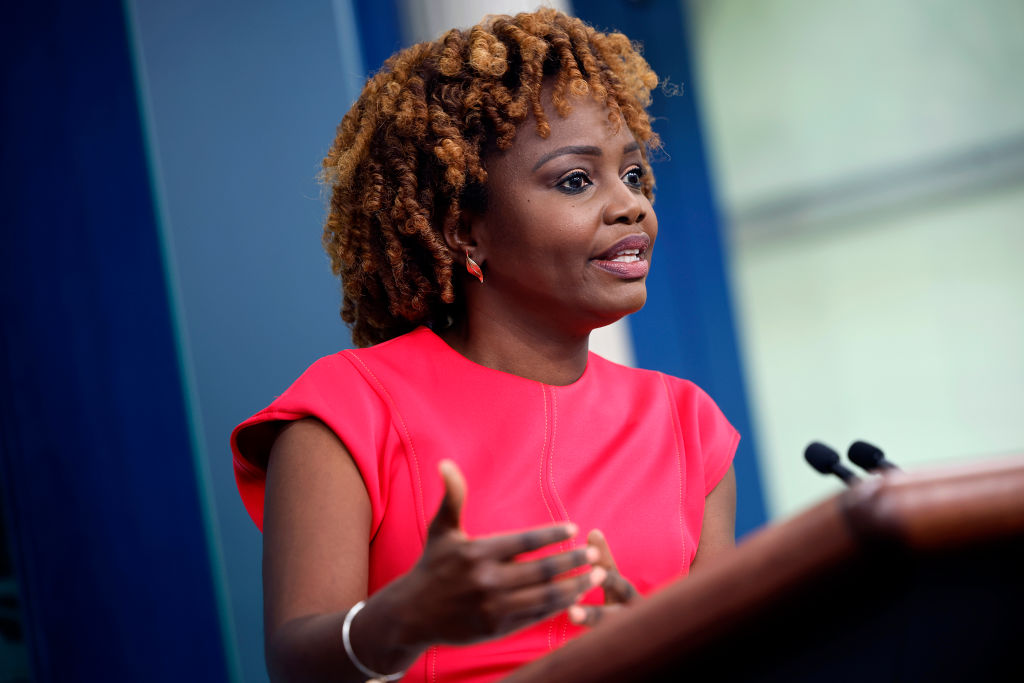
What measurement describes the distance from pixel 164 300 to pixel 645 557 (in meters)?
1.02

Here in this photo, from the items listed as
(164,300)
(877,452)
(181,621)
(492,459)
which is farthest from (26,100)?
(877,452)

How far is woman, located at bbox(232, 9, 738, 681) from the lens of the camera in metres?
1.19

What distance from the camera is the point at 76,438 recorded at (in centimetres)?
174

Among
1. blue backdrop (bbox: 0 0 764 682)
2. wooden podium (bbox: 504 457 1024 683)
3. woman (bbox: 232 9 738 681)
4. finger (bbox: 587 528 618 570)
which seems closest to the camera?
wooden podium (bbox: 504 457 1024 683)

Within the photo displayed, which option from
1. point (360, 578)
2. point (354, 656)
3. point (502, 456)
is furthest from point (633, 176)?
point (354, 656)

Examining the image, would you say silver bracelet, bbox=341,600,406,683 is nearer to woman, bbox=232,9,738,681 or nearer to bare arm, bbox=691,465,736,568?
woman, bbox=232,9,738,681

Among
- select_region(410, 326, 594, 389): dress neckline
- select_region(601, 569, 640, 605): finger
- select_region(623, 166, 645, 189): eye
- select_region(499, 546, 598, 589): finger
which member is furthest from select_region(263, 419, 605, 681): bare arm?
select_region(623, 166, 645, 189): eye

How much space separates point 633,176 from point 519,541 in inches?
35.9

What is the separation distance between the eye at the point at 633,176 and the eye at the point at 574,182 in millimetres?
95

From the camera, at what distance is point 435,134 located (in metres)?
1.46

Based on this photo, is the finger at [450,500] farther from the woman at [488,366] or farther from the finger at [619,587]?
the woman at [488,366]

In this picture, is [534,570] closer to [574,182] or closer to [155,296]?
[574,182]

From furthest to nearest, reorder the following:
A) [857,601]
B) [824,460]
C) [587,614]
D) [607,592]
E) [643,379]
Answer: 1. [643,379]
2. [824,460]
3. [607,592]
4. [587,614]
5. [857,601]

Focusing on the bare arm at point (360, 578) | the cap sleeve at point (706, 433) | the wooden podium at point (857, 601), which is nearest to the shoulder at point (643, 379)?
the cap sleeve at point (706, 433)
